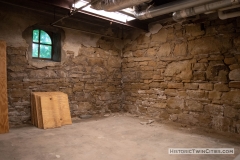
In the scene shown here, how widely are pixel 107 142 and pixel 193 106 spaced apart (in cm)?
179

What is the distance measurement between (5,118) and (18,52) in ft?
3.88

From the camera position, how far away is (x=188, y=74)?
332cm

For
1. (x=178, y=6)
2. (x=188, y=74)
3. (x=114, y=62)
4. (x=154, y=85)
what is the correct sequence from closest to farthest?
(x=178, y=6)
(x=188, y=74)
(x=154, y=85)
(x=114, y=62)

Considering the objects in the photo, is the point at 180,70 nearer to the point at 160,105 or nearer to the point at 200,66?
the point at 200,66

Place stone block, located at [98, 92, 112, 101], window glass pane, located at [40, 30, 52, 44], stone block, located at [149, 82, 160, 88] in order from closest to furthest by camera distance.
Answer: window glass pane, located at [40, 30, 52, 44] < stone block, located at [149, 82, 160, 88] < stone block, located at [98, 92, 112, 101]

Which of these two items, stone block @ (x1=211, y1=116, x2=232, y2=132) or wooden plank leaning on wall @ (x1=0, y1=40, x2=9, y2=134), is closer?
wooden plank leaning on wall @ (x1=0, y1=40, x2=9, y2=134)

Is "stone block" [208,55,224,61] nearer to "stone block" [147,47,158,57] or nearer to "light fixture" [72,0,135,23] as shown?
"stone block" [147,47,158,57]

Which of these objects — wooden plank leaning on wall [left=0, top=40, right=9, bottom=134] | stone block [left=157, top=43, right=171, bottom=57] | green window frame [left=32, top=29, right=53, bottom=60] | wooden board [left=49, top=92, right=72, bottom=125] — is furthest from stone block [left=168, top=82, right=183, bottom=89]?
wooden plank leaning on wall [left=0, top=40, right=9, bottom=134]

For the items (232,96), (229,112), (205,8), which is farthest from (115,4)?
(229,112)

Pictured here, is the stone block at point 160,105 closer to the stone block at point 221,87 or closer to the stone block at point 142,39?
the stone block at point 221,87

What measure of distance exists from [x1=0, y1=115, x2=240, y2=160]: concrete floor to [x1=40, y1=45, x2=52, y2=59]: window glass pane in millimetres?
1480

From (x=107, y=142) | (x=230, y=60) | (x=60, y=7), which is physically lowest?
(x=107, y=142)

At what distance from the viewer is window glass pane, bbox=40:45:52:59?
11.8 ft

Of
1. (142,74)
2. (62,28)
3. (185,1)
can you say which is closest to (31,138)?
(62,28)
